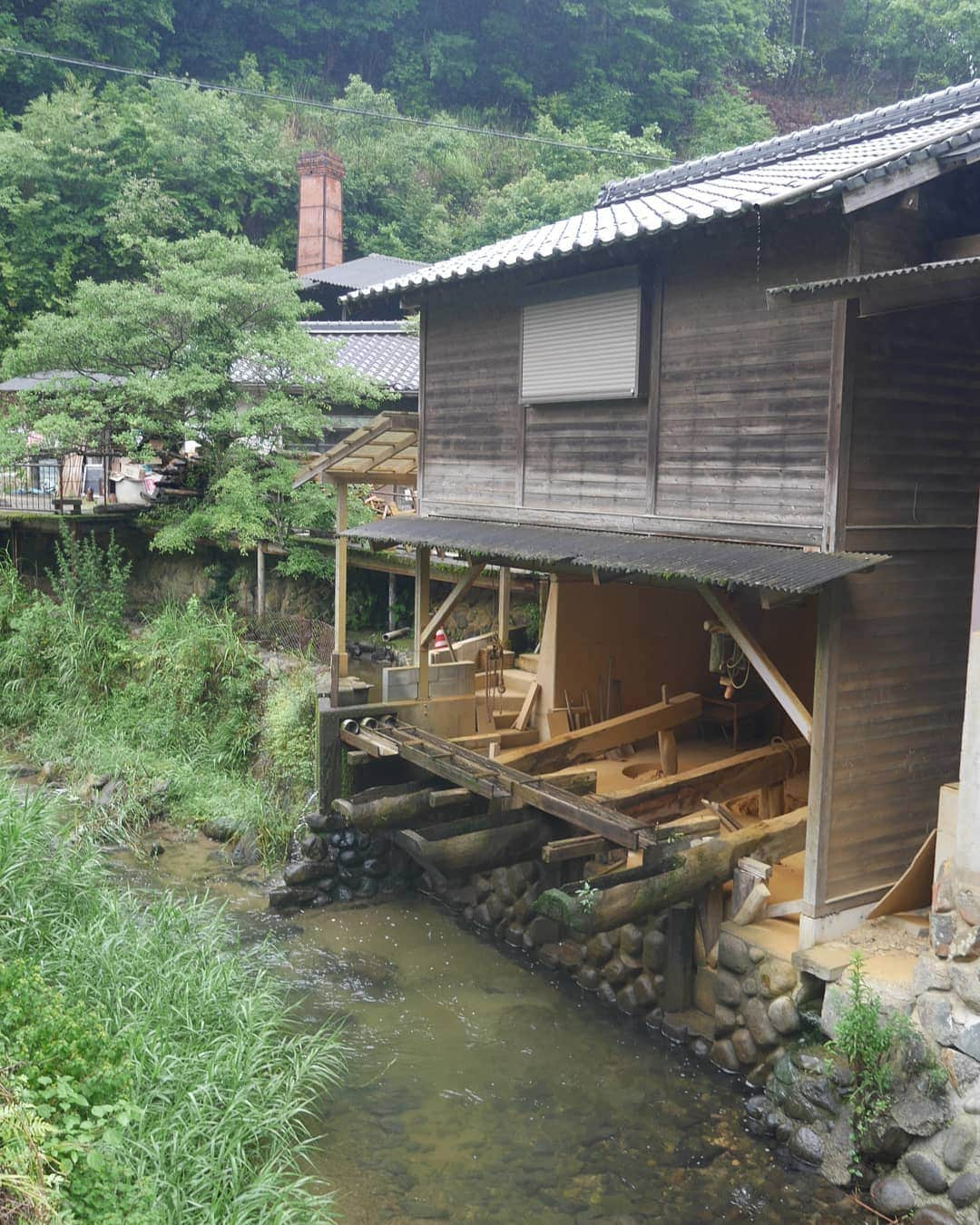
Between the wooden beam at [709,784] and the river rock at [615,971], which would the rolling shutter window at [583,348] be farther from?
the river rock at [615,971]

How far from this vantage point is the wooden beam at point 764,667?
775 cm

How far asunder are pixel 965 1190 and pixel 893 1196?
50cm

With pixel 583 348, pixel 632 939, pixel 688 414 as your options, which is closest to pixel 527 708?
pixel 632 939

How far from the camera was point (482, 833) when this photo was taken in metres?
9.67

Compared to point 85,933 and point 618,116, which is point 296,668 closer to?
point 85,933

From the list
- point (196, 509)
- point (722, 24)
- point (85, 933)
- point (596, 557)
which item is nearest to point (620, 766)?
point (596, 557)

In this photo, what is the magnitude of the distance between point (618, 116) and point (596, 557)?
31554mm

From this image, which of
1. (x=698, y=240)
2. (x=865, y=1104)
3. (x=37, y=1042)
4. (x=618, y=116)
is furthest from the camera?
(x=618, y=116)

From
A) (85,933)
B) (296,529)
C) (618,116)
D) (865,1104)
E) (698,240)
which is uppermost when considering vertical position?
(618,116)

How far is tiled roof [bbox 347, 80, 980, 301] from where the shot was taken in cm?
691

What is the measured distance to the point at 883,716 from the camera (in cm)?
804

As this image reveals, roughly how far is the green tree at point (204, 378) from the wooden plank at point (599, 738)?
7.13m

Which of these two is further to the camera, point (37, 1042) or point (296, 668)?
point (296, 668)

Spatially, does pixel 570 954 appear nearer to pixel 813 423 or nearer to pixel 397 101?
pixel 813 423
